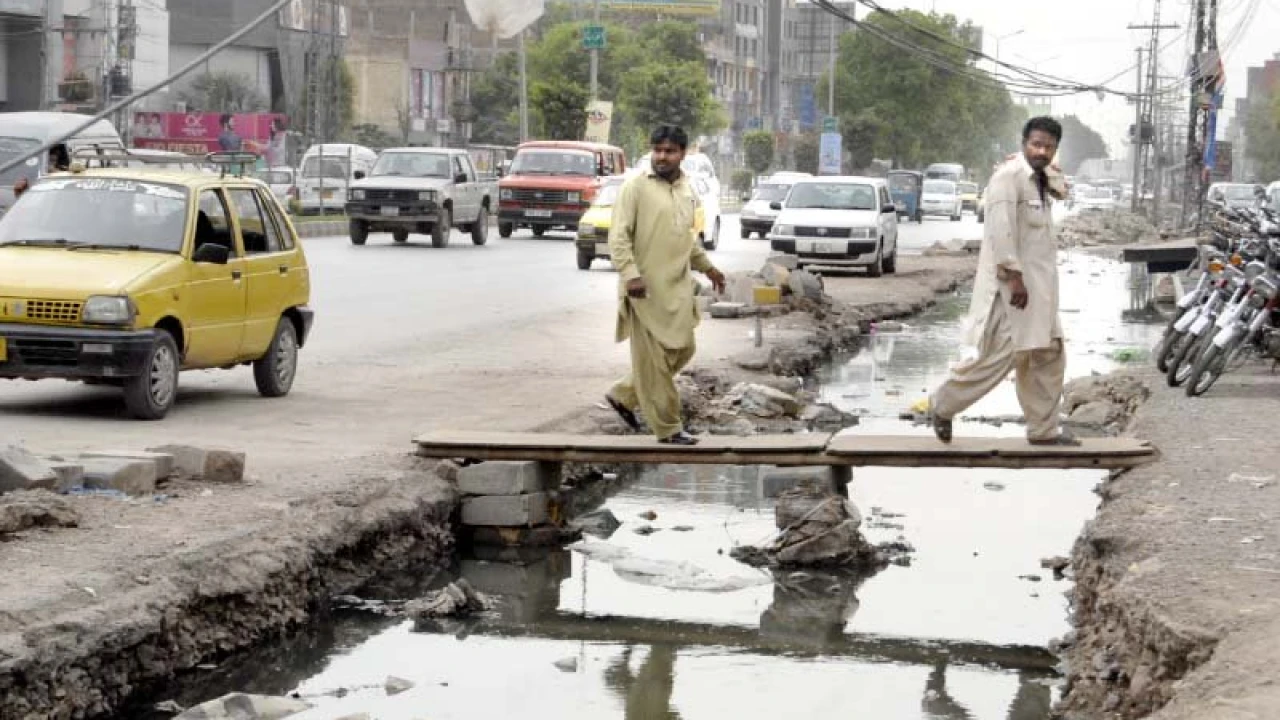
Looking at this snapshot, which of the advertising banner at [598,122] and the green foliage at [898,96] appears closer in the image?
the advertising banner at [598,122]

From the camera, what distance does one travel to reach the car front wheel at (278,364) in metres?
14.2

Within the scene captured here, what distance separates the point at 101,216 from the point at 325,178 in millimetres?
41001

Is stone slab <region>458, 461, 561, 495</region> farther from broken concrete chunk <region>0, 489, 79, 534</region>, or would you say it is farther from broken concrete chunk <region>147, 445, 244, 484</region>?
broken concrete chunk <region>0, 489, 79, 534</region>

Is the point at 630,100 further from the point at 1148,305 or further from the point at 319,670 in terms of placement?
the point at 319,670

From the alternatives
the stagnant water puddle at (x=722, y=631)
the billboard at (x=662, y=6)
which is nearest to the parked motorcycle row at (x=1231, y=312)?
the stagnant water puddle at (x=722, y=631)

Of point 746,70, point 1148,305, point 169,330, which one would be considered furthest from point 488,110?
point 169,330

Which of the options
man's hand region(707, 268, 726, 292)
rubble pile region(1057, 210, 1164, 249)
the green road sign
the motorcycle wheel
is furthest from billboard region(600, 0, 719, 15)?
man's hand region(707, 268, 726, 292)

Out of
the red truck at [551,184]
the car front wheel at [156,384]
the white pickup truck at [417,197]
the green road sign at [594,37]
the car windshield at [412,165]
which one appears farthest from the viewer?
the green road sign at [594,37]

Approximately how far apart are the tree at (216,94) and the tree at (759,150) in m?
33.5

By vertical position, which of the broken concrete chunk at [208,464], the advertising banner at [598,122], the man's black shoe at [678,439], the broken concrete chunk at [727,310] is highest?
the advertising banner at [598,122]

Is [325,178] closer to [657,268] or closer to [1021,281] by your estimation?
[657,268]

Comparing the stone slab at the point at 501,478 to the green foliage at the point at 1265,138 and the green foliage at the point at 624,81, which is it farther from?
the green foliage at the point at 1265,138

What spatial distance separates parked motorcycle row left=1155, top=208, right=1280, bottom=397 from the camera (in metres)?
14.5

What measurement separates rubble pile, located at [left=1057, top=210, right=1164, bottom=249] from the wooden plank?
4556 cm
